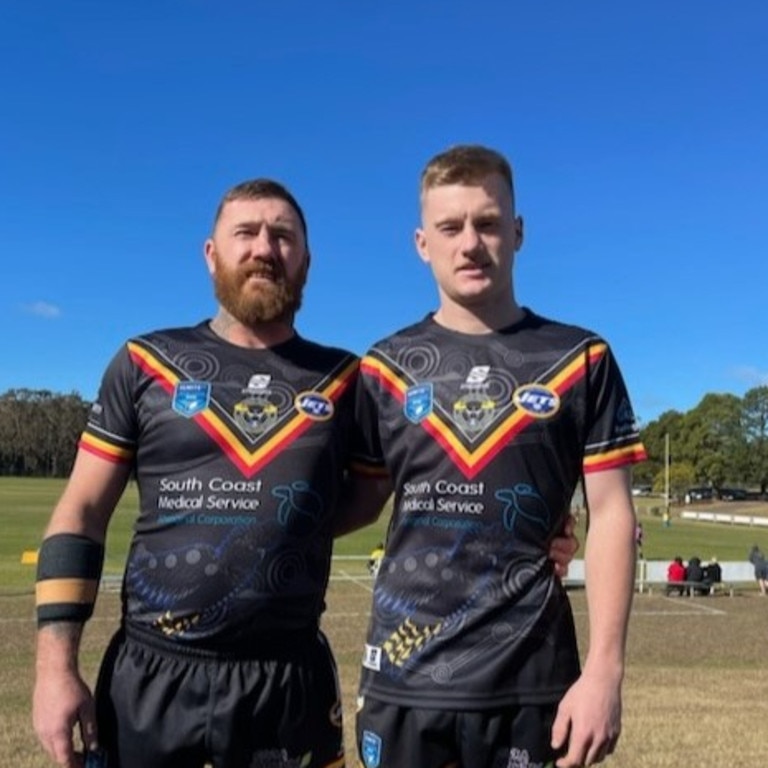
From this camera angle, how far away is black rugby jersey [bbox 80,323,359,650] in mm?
3482

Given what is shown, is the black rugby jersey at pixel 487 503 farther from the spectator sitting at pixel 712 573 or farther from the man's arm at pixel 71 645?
the spectator sitting at pixel 712 573

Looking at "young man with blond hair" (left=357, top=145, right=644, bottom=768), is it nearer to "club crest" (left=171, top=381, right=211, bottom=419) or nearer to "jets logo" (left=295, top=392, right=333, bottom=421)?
"jets logo" (left=295, top=392, right=333, bottom=421)

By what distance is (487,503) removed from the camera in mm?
3225

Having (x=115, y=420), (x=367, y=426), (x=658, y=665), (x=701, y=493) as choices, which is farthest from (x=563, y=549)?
(x=701, y=493)

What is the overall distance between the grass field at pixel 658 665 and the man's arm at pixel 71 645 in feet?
11.7

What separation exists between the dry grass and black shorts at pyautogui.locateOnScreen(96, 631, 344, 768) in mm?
5351

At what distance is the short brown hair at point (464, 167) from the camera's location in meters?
3.37

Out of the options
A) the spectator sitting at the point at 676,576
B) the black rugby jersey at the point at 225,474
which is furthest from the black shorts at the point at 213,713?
the spectator sitting at the point at 676,576

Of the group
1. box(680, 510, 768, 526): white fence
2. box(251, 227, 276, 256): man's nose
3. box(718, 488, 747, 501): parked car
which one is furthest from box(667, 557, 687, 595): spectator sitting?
box(718, 488, 747, 501): parked car

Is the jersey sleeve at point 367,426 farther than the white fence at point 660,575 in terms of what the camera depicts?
No

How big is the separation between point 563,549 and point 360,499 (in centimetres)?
87

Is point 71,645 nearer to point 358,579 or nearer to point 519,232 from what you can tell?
point 519,232

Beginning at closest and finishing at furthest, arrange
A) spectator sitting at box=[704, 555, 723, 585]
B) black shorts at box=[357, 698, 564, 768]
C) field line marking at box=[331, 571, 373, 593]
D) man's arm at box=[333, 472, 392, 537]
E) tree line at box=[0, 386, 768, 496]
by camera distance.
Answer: black shorts at box=[357, 698, 564, 768] → man's arm at box=[333, 472, 392, 537] → field line marking at box=[331, 571, 373, 593] → spectator sitting at box=[704, 555, 723, 585] → tree line at box=[0, 386, 768, 496]

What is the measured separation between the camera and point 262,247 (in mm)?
3736
